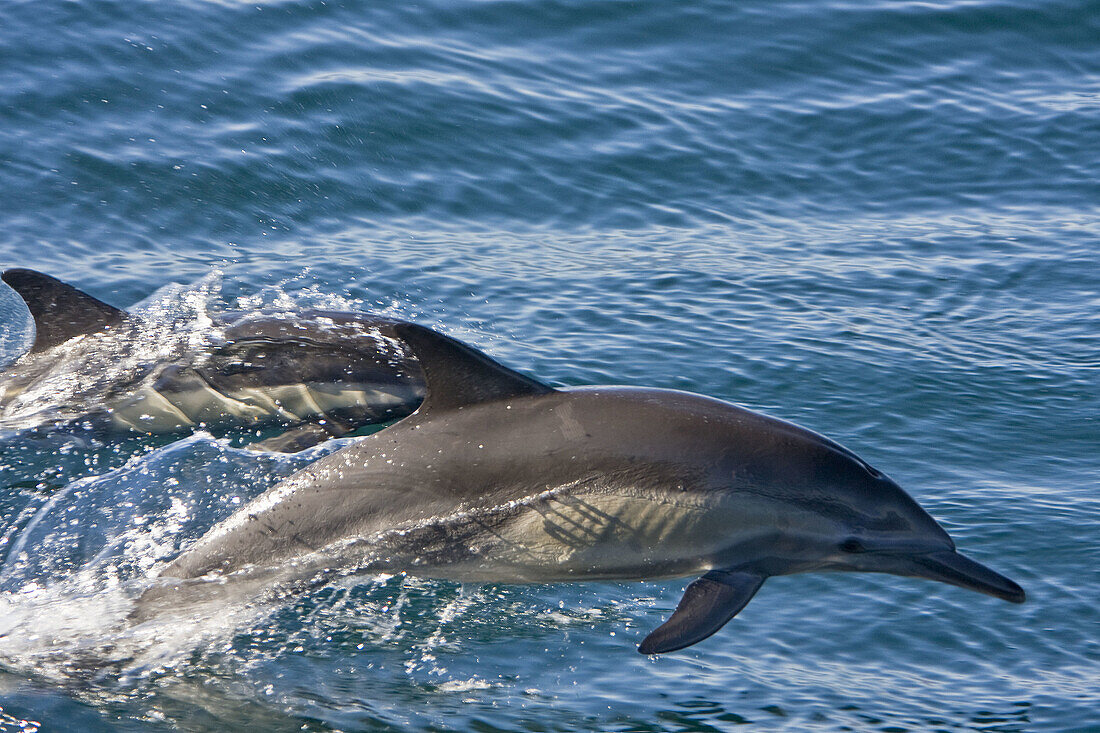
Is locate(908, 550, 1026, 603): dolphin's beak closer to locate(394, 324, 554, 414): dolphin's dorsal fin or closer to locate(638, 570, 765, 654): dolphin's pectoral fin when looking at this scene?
locate(638, 570, 765, 654): dolphin's pectoral fin

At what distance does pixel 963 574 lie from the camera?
5930 mm

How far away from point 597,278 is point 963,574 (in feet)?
17.7

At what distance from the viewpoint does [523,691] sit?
19.1 ft

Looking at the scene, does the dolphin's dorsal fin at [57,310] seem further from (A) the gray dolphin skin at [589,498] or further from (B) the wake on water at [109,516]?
(A) the gray dolphin skin at [589,498]

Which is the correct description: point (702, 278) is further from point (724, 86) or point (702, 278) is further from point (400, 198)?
point (724, 86)

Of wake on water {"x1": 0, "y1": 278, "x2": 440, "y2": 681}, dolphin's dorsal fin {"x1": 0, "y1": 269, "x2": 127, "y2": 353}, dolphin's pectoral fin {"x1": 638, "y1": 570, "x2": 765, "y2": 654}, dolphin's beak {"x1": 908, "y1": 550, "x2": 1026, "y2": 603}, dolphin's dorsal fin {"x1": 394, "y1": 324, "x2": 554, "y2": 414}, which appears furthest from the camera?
dolphin's dorsal fin {"x1": 0, "y1": 269, "x2": 127, "y2": 353}

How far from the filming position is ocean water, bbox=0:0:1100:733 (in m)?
5.95

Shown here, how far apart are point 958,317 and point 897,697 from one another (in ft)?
16.1

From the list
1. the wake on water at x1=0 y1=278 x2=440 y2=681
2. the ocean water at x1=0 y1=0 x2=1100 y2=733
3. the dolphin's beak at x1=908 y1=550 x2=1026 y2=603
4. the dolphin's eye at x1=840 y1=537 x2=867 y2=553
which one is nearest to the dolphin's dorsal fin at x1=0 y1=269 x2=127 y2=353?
the wake on water at x1=0 y1=278 x2=440 y2=681

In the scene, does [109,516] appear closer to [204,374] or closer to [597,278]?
[204,374]

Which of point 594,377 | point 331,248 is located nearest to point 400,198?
point 331,248

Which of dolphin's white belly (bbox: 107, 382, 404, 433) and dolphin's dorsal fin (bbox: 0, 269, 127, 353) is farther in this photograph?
dolphin's white belly (bbox: 107, 382, 404, 433)

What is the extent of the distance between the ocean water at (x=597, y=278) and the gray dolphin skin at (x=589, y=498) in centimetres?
48

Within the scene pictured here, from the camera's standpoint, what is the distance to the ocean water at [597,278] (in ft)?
19.5
